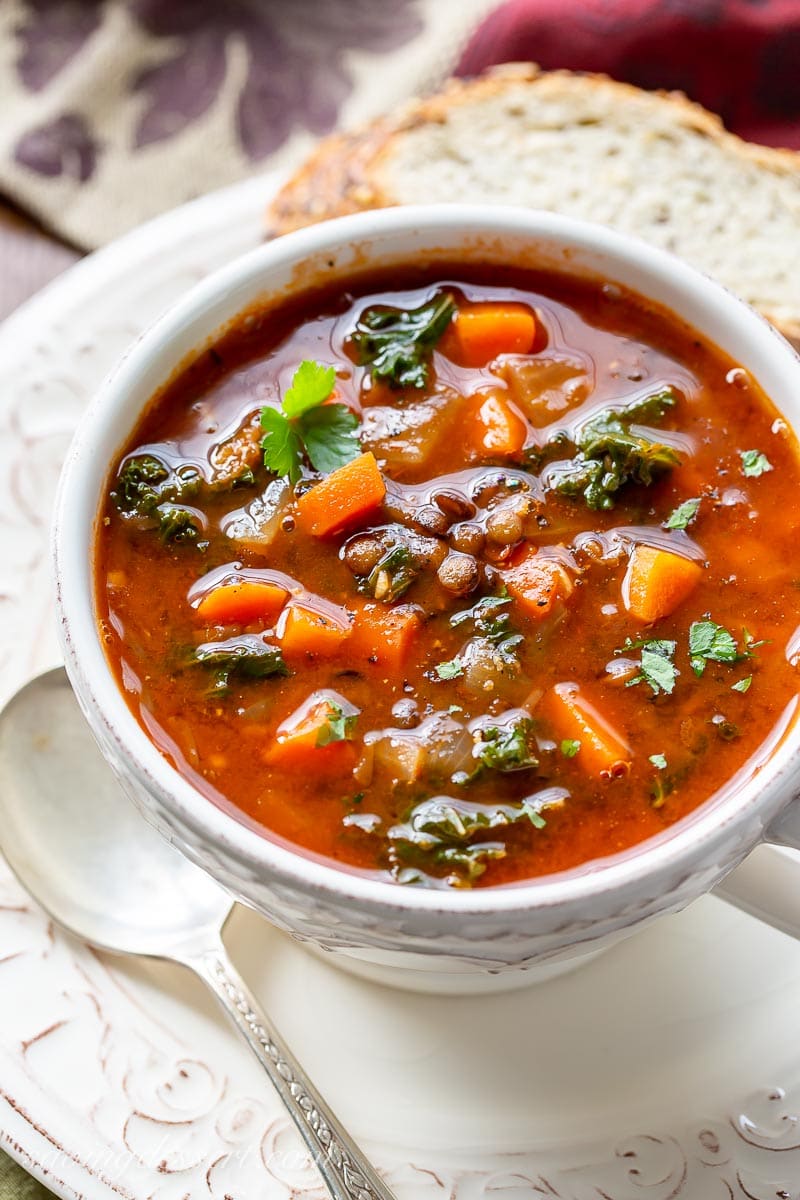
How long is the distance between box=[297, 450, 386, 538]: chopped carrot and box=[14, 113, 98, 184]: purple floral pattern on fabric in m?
2.26

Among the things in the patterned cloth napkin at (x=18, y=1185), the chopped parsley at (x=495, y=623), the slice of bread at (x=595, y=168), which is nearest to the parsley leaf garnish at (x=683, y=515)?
the chopped parsley at (x=495, y=623)

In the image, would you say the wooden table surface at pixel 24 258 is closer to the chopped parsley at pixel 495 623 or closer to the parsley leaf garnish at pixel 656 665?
the chopped parsley at pixel 495 623

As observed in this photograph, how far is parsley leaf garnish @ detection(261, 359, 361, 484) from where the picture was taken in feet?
8.29

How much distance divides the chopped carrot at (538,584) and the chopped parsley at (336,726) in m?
0.38

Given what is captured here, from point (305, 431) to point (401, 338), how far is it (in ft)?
1.07

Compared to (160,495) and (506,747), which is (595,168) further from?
(506,747)

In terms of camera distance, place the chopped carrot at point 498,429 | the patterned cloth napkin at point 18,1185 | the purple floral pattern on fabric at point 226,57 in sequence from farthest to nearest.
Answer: the purple floral pattern on fabric at point 226,57 < the patterned cloth napkin at point 18,1185 < the chopped carrot at point 498,429

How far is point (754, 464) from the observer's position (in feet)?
8.39

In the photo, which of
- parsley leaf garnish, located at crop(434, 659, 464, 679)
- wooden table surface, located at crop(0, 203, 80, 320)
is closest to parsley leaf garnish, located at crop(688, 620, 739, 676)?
parsley leaf garnish, located at crop(434, 659, 464, 679)

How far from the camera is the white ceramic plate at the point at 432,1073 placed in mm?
2479

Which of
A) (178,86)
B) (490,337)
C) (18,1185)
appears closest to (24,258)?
(178,86)

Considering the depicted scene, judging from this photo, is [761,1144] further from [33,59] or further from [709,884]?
[33,59]

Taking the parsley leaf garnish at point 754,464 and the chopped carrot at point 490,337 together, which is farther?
the chopped carrot at point 490,337

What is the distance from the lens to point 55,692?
290cm
